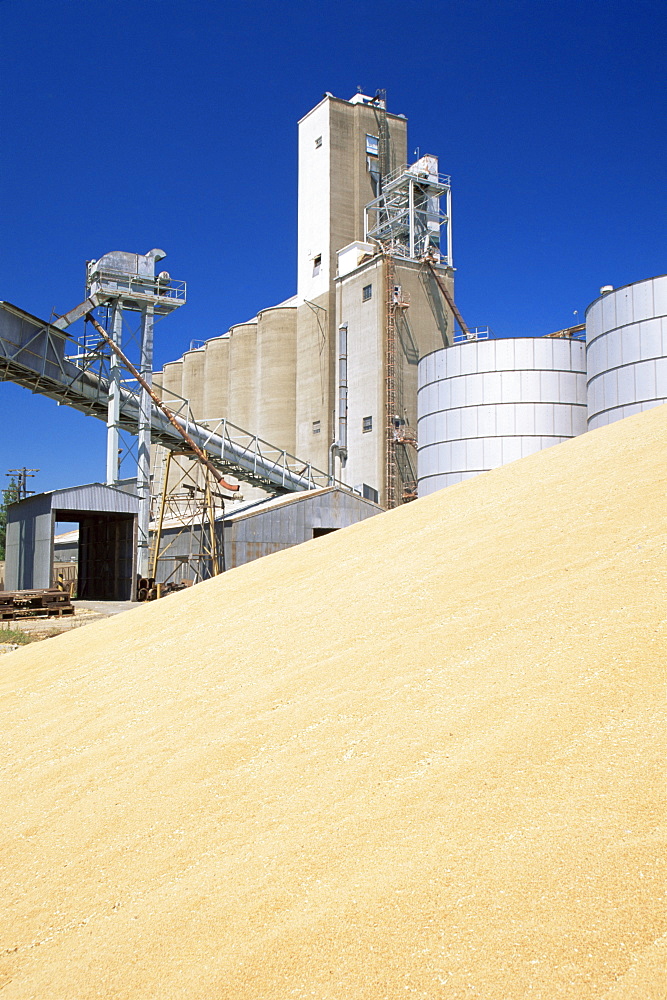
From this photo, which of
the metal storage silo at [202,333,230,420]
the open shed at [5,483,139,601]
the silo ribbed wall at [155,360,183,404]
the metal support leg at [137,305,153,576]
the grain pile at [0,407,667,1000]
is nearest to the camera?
the grain pile at [0,407,667,1000]

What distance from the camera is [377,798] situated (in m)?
4.51

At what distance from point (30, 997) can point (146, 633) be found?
6.89m

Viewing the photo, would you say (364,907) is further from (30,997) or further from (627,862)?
(30,997)

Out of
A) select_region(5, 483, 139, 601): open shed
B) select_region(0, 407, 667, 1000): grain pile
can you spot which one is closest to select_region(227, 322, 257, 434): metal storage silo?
select_region(5, 483, 139, 601): open shed

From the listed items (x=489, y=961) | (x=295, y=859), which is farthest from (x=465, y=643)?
(x=489, y=961)

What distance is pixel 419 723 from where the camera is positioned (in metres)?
5.21

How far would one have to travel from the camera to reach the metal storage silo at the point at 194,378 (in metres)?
56.4

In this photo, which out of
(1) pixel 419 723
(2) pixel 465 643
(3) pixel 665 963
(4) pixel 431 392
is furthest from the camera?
(4) pixel 431 392

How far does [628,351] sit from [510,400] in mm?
4889

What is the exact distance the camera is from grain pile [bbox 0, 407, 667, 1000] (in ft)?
11.1

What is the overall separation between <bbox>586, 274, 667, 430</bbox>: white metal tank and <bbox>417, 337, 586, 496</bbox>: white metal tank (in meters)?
2.52

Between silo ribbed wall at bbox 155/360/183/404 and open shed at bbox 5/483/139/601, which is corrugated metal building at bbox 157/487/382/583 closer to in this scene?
open shed at bbox 5/483/139/601

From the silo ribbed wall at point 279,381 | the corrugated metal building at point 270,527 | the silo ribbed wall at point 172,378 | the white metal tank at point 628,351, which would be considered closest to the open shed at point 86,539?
the corrugated metal building at point 270,527

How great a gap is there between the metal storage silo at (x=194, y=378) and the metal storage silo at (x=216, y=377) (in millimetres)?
2079
